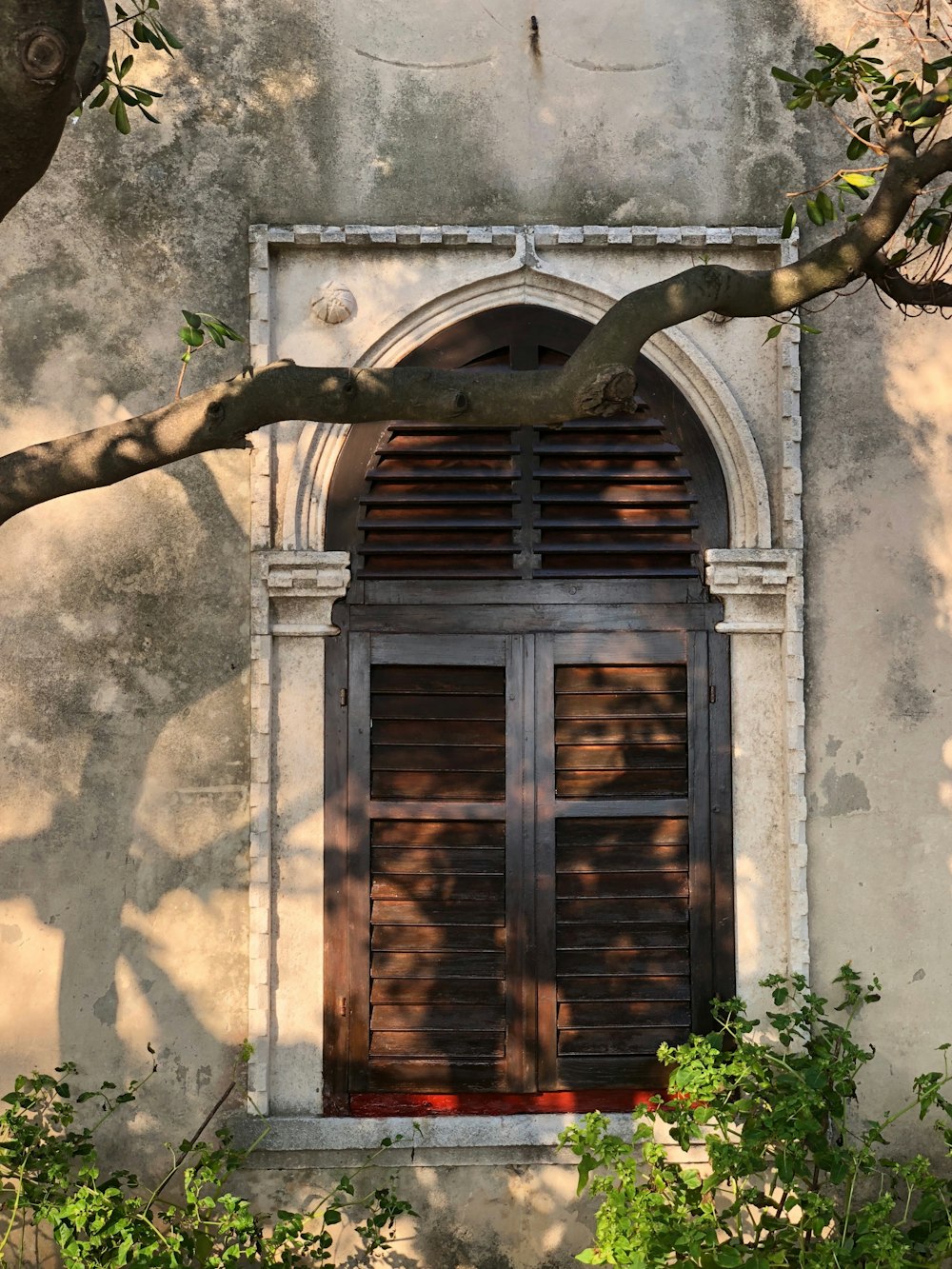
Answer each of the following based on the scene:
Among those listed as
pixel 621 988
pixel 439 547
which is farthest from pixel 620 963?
pixel 439 547

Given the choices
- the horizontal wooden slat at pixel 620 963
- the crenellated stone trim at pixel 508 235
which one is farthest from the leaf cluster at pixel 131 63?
the horizontal wooden slat at pixel 620 963

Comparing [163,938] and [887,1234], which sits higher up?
[163,938]

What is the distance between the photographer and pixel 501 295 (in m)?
4.86

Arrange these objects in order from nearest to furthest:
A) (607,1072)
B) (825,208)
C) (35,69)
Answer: (35,69) → (825,208) → (607,1072)

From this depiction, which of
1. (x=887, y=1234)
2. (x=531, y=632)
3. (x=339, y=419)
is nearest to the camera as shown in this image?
(x=339, y=419)

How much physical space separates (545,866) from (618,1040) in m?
0.66

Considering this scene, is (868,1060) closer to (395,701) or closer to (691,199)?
(395,701)

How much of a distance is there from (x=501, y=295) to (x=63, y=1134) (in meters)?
3.33

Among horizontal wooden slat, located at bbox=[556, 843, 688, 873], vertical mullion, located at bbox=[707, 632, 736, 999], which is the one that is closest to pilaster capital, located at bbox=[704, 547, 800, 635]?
vertical mullion, located at bbox=[707, 632, 736, 999]

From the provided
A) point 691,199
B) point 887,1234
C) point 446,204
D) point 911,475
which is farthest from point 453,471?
point 887,1234

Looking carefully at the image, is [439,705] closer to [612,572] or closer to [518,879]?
[518,879]

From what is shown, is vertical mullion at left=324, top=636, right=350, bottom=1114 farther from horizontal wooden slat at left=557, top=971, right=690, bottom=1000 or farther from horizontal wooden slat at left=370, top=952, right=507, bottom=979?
horizontal wooden slat at left=557, top=971, right=690, bottom=1000

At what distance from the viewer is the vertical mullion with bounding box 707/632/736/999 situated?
473cm

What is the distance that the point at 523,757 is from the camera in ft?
15.7
